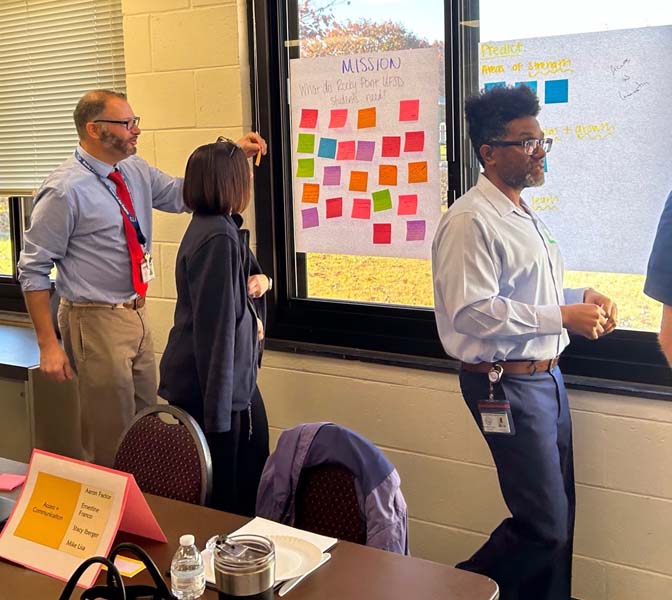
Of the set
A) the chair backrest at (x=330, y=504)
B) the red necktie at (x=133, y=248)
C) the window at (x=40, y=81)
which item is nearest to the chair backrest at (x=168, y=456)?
the chair backrest at (x=330, y=504)

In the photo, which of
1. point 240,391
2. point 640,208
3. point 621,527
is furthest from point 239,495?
point 640,208

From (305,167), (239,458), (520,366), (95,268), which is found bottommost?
(239,458)

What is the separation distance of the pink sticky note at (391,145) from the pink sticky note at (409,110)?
0.23ft

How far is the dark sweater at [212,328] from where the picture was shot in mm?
2543

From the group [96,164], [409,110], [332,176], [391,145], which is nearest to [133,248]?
[96,164]

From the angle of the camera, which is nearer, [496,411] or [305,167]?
[496,411]

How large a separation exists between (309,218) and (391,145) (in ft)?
1.44

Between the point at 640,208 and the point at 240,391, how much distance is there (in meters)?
1.31

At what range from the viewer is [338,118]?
3021 millimetres

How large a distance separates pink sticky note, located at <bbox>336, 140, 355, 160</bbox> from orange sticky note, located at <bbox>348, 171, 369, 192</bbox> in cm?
6

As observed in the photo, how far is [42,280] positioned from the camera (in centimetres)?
299

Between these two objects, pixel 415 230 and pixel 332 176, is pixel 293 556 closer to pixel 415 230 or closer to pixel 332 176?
pixel 415 230

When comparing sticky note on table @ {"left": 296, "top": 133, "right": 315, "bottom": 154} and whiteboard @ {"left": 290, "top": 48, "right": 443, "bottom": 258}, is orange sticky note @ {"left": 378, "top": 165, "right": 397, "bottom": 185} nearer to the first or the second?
whiteboard @ {"left": 290, "top": 48, "right": 443, "bottom": 258}

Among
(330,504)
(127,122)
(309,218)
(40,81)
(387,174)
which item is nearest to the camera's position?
(330,504)
